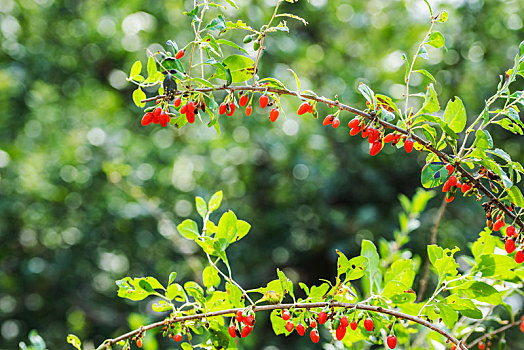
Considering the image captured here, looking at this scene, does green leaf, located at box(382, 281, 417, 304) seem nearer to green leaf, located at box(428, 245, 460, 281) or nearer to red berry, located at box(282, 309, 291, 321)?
green leaf, located at box(428, 245, 460, 281)

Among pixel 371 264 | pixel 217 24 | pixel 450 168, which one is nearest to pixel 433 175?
pixel 450 168

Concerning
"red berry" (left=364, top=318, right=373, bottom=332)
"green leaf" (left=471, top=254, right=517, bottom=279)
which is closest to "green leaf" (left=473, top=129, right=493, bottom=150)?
"green leaf" (left=471, top=254, right=517, bottom=279)

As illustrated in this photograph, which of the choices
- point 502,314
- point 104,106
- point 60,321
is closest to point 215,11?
point 104,106

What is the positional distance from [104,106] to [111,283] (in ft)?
5.46

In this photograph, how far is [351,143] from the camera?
362 centimetres

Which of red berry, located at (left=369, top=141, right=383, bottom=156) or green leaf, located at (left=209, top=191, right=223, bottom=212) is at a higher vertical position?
red berry, located at (left=369, top=141, right=383, bottom=156)

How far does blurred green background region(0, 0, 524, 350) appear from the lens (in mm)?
3537

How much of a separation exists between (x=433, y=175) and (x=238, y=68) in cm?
42

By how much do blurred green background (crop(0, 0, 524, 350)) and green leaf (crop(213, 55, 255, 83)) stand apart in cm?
229

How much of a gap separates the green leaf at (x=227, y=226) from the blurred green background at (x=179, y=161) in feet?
7.29

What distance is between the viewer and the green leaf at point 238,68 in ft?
3.29

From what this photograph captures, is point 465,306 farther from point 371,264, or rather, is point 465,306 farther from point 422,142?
point 422,142

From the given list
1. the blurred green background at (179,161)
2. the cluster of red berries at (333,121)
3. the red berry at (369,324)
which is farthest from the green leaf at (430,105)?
the blurred green background at (179,161)

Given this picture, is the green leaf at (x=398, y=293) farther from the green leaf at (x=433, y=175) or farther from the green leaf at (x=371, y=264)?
the green leaf at (x=433, y=175)
